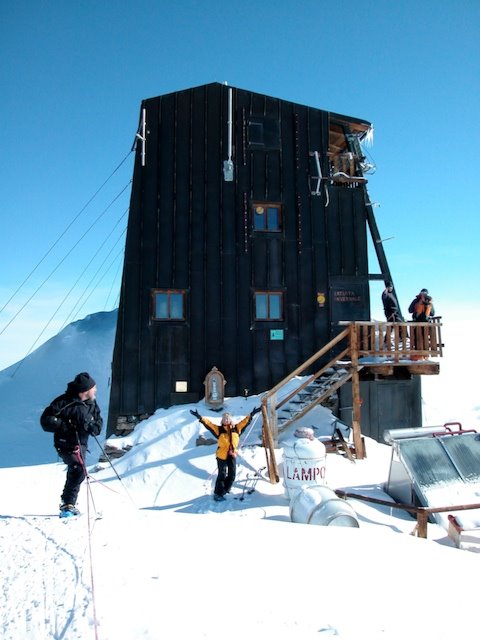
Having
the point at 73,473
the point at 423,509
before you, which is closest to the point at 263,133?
the point at 423,509

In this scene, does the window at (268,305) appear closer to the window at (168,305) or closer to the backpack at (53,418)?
the window at (168,305)

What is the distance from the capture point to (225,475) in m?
9.98

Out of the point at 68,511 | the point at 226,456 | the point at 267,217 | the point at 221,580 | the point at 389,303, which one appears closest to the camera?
the point at 221,580

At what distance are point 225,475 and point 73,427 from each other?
4.41 m

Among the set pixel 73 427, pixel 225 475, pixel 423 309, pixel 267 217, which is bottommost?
pixel 225 475

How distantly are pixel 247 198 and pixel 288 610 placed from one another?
580 inches

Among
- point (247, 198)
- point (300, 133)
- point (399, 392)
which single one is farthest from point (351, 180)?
point (399, 392)

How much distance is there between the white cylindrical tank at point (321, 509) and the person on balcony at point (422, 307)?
8.07 metres

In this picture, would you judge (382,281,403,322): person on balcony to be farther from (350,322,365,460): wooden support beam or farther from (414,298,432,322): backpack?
(350,322,365,460): wooden support beam

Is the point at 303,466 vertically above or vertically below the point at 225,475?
above

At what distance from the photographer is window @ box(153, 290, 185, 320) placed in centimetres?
1600

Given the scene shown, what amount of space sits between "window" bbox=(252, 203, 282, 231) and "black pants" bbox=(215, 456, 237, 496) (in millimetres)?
9312

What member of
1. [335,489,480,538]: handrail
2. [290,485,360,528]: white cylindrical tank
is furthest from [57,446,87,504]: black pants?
[335,489,480,538]: handrail

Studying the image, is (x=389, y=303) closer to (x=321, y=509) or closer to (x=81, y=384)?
(x=321, y=509)
